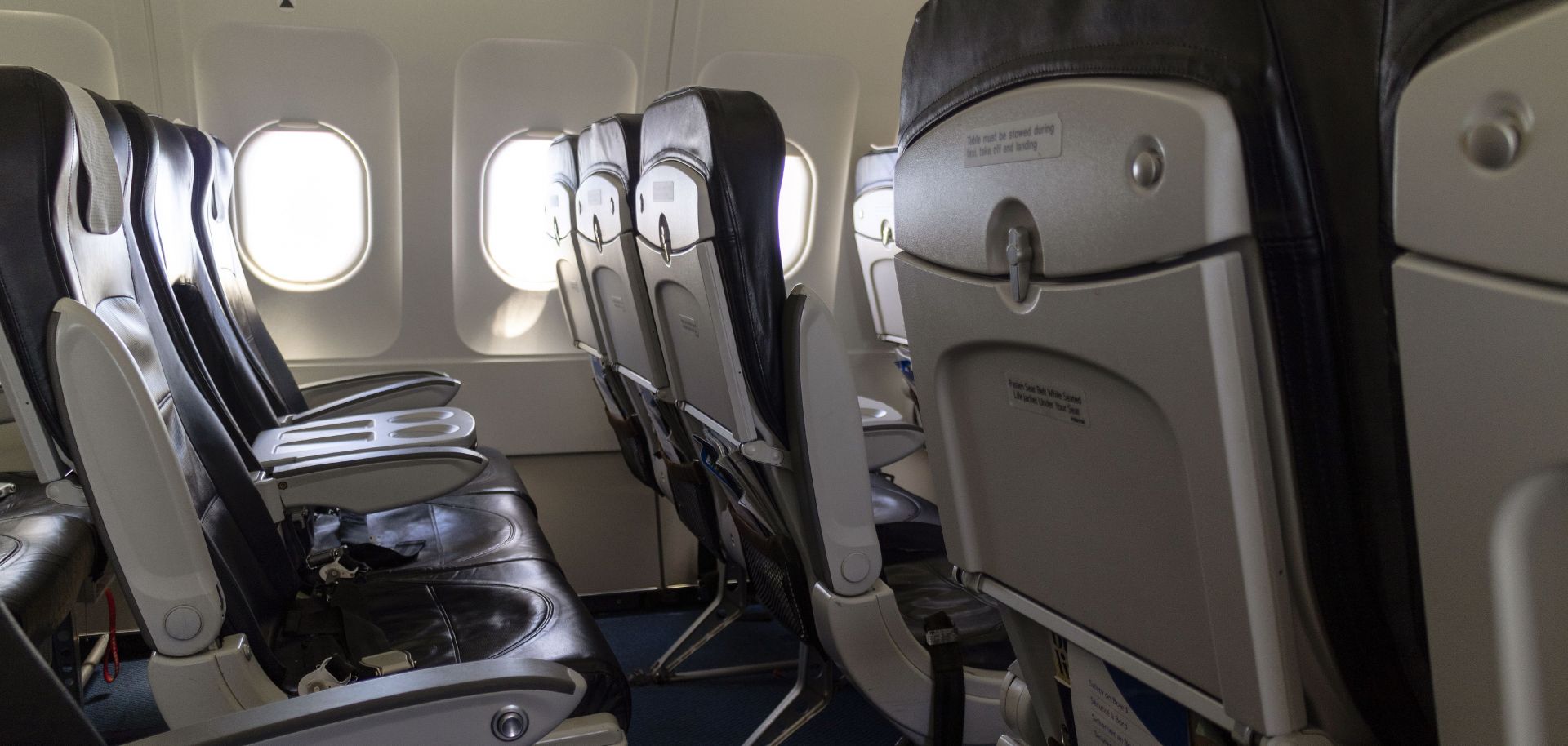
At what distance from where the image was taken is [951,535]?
123 centimetres

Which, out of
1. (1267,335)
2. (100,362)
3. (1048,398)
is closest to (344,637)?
(100,362)

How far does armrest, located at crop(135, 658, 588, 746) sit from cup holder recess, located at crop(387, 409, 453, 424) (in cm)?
205

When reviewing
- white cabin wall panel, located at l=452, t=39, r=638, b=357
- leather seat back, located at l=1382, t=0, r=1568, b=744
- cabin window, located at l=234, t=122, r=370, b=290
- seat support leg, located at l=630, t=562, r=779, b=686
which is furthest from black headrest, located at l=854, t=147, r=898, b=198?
leather seat back, located at l=1382, t=0, r=1568, b=744

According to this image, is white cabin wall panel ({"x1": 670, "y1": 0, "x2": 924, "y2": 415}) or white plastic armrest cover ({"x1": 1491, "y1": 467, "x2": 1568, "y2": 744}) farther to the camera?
white cabin wall panel ({"x1": 670, "y1": 0, "x2": 924, "y2": 415})

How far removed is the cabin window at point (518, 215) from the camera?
496 cm

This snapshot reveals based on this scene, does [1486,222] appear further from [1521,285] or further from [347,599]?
[347,599]

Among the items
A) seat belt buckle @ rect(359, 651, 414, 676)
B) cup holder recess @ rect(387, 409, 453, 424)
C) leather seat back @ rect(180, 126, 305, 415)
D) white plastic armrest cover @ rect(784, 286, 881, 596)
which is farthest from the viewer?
leather seat back @ rect(180, 126, 305, 415)

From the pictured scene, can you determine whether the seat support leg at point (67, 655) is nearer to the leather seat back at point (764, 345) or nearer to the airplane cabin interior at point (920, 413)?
the airplane cabin interior at point (920, 413)

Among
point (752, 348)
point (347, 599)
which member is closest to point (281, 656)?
point (347, 599)

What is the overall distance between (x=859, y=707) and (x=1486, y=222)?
120 inches

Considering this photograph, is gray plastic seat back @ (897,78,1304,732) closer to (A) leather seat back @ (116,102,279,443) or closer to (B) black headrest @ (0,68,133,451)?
(B) black headrest @ (0,68,133,451)

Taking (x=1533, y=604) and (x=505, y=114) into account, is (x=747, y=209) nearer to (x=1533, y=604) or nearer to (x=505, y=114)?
(x=1533, y=604)

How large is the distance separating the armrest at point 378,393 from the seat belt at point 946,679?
7.10 feet

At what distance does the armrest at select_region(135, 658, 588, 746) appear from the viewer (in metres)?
1.16
